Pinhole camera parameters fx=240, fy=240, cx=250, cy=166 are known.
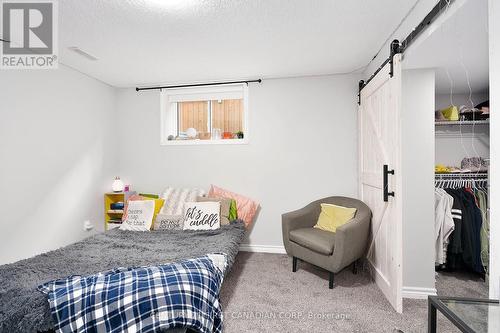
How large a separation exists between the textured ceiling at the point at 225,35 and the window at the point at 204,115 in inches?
16.3

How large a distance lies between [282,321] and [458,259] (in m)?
2.19

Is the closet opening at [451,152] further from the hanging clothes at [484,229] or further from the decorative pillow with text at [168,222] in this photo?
the decorative pillow with text at [168,222]

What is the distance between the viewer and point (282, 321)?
75.1 inches

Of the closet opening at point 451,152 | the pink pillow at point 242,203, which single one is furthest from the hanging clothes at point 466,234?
the pink pillow at point 242,203

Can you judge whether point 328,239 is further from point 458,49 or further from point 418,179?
point 458,49

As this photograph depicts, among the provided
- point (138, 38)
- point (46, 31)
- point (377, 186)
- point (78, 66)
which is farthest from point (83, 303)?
point (78, 66)

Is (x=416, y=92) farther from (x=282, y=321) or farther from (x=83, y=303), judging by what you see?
(x=83, y=303)

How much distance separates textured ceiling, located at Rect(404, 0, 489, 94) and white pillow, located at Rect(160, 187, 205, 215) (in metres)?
2.82

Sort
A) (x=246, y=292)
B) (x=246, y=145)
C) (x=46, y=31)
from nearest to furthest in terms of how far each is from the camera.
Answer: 1. (x=46, y=31)
2. (x=246, y=292)
3. (x=246, y=145)

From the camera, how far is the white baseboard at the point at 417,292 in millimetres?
2242

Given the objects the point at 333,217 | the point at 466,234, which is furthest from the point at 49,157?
the point at 466,234

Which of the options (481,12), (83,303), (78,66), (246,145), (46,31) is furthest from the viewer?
(246,145)

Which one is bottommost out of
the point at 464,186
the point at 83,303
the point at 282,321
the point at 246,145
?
the point at 282,321

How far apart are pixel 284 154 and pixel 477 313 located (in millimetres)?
2557
